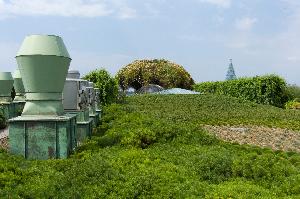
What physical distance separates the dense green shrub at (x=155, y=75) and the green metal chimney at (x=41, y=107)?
41.1m

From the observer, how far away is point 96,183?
7305 mm

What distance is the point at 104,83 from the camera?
2650 cm

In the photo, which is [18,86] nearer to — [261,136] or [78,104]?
[78,104]

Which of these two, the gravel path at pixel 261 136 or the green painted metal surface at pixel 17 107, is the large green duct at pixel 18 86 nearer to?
the green painted metal surface at pixel 17 107

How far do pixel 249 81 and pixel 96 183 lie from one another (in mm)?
31594

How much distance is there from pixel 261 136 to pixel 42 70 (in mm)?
9261

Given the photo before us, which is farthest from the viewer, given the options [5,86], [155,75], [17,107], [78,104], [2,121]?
[155,75]

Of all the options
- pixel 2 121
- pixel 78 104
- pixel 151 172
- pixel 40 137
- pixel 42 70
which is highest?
pixel 42 70

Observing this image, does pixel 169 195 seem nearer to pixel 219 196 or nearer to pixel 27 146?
pixel 219 196

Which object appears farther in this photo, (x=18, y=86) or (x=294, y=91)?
(x=294, y=91)

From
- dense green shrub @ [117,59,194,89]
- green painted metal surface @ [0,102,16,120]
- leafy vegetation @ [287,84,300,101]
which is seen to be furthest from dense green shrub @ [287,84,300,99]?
green painted metal surface @ [0,102,16,120]

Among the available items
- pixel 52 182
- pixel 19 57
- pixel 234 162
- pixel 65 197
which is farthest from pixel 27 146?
pixel 234 162

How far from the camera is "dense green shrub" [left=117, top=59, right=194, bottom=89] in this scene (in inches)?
2028

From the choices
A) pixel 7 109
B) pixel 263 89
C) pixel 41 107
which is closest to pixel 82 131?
pixel 41 107
